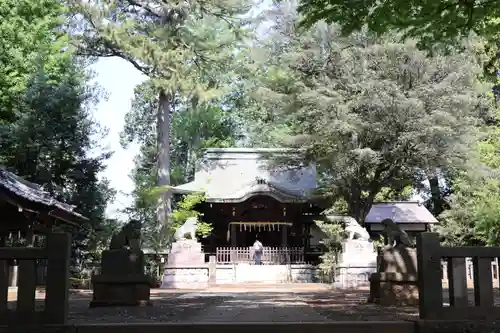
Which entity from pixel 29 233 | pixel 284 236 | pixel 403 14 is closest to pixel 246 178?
pixel 284 236

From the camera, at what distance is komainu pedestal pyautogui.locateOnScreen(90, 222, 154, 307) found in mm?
9133

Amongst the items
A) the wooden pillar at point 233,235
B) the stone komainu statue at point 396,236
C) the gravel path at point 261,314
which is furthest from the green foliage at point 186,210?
the gravel path at point 261,314

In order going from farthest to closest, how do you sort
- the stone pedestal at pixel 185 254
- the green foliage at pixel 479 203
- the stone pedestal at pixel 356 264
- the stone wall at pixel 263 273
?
the stone wall at pixel 263 273 → the green foliage at pixel 479 203 → the stone pedestal at pixel 185 254 → the stone pedestal at pixel 356 264

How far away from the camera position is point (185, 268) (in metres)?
18.4

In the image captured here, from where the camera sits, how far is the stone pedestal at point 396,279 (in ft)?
29.7

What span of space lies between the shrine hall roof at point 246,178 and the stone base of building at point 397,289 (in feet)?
45.4

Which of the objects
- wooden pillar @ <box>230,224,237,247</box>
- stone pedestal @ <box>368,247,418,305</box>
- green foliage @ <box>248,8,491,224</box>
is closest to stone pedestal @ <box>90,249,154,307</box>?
stone pedestal @ <box>368,247,418,305</box>

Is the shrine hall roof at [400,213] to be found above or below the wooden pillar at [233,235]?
above

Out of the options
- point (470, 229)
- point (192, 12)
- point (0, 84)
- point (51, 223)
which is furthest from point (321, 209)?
point (0, 84)

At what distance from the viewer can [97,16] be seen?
21.4 m

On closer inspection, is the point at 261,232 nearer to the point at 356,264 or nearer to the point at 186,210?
the point at 186,210

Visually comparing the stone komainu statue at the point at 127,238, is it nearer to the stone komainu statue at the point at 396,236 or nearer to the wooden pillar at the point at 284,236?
the stone komainu statue at the point at 396,236

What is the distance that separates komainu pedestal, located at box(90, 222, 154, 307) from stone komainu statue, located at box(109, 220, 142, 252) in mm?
79

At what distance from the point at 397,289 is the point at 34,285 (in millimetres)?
6366
